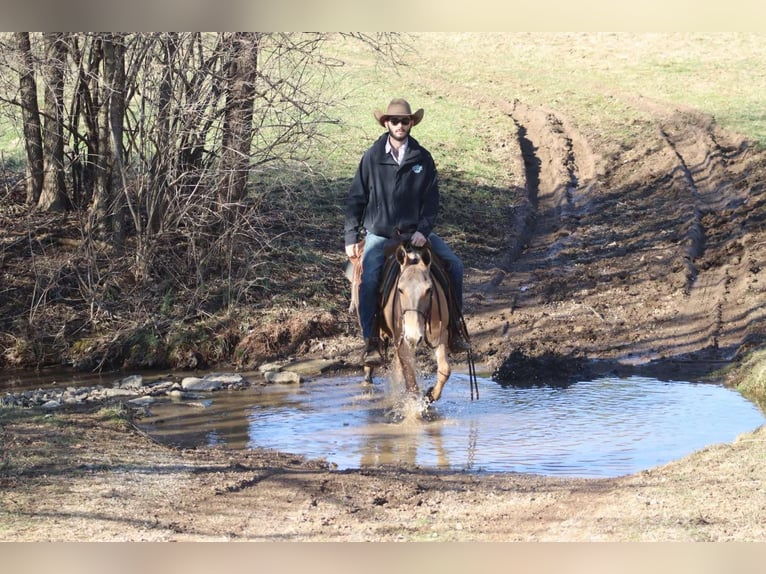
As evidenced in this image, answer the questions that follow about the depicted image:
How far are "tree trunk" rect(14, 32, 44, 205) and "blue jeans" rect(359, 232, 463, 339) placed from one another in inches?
A: 240

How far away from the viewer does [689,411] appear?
37.7 feet

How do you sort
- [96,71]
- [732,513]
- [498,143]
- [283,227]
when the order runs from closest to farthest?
[732,513]
[96,71]
[283,227]
[498,143]

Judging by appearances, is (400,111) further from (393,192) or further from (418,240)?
(418,240)

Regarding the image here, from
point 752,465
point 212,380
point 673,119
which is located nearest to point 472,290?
point 212,380

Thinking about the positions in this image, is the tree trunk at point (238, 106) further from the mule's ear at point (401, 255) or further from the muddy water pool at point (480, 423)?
the mule's ear at point (401, 255)

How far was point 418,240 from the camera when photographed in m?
10.9

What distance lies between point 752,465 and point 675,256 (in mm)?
9310

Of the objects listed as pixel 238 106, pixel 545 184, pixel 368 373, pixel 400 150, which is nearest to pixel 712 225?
pixel 545 184

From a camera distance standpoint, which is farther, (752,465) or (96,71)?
(96,71)

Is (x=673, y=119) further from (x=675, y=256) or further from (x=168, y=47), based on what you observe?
(x=168, y=47)

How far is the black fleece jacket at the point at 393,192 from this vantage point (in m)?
10.9

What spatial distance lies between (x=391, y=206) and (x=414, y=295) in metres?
1.13

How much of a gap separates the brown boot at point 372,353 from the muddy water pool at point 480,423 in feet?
1.71
